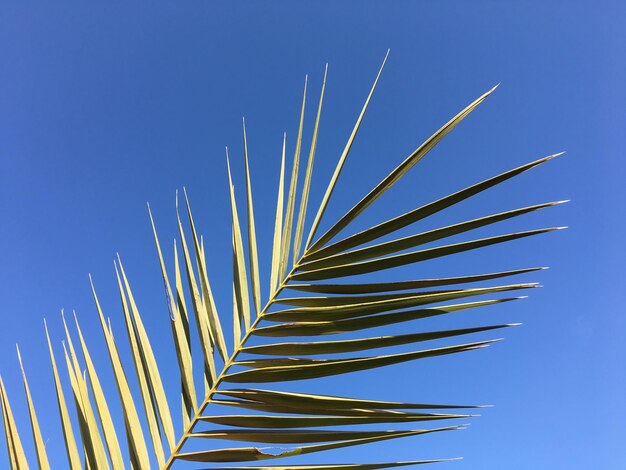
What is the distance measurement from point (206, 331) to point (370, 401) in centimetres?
37

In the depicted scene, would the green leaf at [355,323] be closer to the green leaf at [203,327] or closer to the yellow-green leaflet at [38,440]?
the green leaf at [203,327]

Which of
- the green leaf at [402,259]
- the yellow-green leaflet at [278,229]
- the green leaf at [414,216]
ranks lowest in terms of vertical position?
the green leaf at [402,259]

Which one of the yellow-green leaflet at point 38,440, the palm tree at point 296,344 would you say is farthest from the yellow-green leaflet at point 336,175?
the yellow-green leaflet at point 38,440

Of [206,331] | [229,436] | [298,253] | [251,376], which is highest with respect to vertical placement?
[298,253]

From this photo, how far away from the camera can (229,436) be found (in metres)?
1.03

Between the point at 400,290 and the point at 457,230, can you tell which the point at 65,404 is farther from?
the point at 457,230

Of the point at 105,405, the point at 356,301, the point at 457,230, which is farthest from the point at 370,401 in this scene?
the point at 105,405

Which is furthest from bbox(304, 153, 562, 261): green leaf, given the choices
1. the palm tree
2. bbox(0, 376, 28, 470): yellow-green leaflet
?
bbox(0, 376, 28, 470): yellow-green leaflet

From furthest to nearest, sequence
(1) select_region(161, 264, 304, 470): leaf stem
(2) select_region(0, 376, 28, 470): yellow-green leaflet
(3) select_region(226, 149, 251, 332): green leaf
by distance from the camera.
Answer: (3) select_region(226, 149, 251, 332): green leaf < (1) select_region(161, 264, 304, 470): leaf stem < (2) select_region(0, 376, 28, 470): yellow-green leaflet

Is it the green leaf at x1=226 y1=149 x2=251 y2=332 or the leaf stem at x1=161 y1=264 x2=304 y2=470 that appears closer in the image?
the leaf stem at x1=161 y1=264 x2=304 y2=470

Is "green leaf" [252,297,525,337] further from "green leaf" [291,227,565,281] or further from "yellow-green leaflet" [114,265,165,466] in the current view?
"yellow-green leaflet" [114,265,165,466]

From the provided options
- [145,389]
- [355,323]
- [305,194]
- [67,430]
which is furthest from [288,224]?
[67,430]

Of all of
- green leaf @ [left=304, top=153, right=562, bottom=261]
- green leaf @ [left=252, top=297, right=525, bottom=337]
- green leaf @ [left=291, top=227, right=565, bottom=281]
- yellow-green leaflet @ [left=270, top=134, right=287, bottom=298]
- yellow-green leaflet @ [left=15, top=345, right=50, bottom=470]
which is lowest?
yellow-green leaflet @ [left=15, top=345, right=50, bottom=470]

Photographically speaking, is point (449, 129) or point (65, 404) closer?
point (65, 404)
